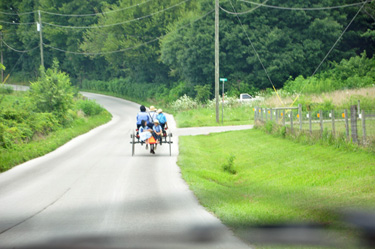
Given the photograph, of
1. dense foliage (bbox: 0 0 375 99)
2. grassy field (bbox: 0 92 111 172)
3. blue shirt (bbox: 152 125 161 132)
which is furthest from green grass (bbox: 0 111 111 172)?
dense foliage (bbox: 0 0 375 99)

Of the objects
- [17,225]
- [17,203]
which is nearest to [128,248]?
[17,225]

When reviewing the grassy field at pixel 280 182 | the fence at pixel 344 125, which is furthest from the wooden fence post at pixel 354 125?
the grassy field at pixel 280 182

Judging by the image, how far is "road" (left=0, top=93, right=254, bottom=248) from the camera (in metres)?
7.57

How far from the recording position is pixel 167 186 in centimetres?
1376

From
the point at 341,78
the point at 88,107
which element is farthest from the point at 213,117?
the point at 341,78

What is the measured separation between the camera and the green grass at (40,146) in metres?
20.2

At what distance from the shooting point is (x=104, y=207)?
10742 millimetres

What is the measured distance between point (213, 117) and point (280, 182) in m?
29.0

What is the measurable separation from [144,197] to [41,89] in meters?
26.1

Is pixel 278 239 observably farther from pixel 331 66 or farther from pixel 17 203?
pixel 331 66

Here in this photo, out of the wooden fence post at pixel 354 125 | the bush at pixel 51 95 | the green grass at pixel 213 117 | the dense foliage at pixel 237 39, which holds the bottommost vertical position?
the green grass at pixel 213 117

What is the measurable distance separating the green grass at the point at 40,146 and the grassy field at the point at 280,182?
6.45 m

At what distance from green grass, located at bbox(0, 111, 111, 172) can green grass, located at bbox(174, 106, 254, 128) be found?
7953 mm

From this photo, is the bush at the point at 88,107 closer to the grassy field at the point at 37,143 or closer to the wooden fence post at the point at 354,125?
the grassy field at the point at 37,143
